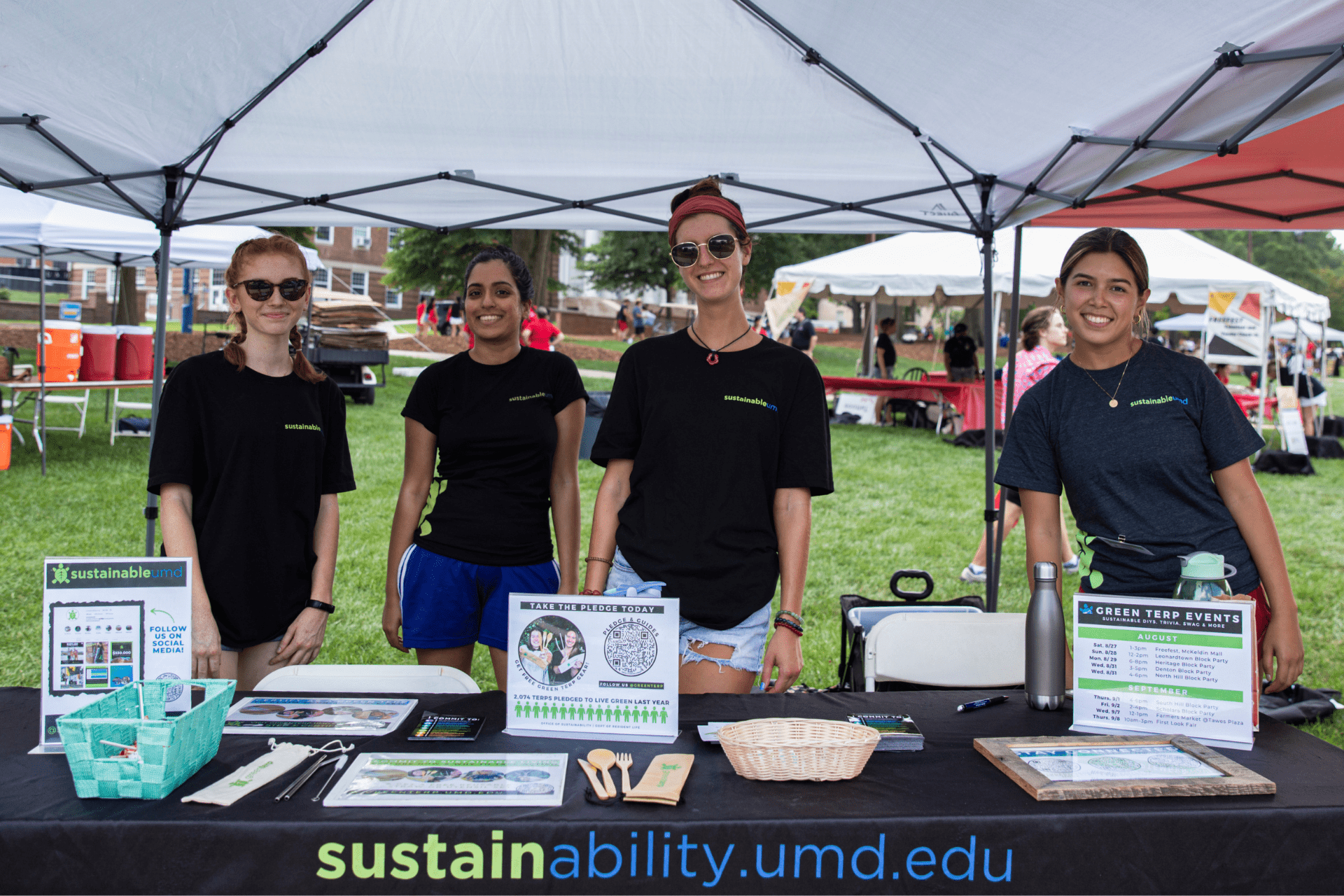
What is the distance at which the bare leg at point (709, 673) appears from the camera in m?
1.96

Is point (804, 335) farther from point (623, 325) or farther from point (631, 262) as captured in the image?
point (623, 325)

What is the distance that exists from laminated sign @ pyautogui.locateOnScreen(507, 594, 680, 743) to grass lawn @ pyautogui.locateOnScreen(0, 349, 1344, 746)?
7.51 feet

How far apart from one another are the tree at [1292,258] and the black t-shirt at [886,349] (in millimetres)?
37854

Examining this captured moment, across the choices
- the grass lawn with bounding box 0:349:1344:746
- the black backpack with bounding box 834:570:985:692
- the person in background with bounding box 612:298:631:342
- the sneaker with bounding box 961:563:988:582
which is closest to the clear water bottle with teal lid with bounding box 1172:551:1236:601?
the black backpack with bounding box 834:570:985:692

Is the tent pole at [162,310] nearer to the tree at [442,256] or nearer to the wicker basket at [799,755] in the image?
the wicker basket at [799,755]

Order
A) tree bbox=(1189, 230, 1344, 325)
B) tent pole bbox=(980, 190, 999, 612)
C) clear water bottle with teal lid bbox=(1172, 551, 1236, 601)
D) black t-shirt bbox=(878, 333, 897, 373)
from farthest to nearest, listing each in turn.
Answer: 1. tree bbox=(1189, 230, 1344, 325)
2. black t-shirt bbox=(878, 333, 897, 373)
3. tent pole bbox=(980, 190, 999, 612)
4. clear water bottle with teal lid bbox=(1172, 551, 1236, 601)

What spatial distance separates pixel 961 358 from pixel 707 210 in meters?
12.2

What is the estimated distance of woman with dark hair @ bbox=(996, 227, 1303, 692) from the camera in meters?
1.91

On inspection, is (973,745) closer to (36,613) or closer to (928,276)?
(36,613)

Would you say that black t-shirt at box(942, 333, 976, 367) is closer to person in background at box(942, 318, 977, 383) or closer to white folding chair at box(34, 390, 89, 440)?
person in background at box(942, 318, 977, 383)

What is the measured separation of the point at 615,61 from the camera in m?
2.79

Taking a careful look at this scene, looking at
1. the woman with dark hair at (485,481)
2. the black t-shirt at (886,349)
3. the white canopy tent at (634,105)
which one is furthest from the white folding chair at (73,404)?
the black t-shirt at (886,349)

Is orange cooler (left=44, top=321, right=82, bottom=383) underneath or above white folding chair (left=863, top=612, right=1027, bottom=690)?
above

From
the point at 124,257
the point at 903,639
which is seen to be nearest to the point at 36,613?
the point at 903,639
